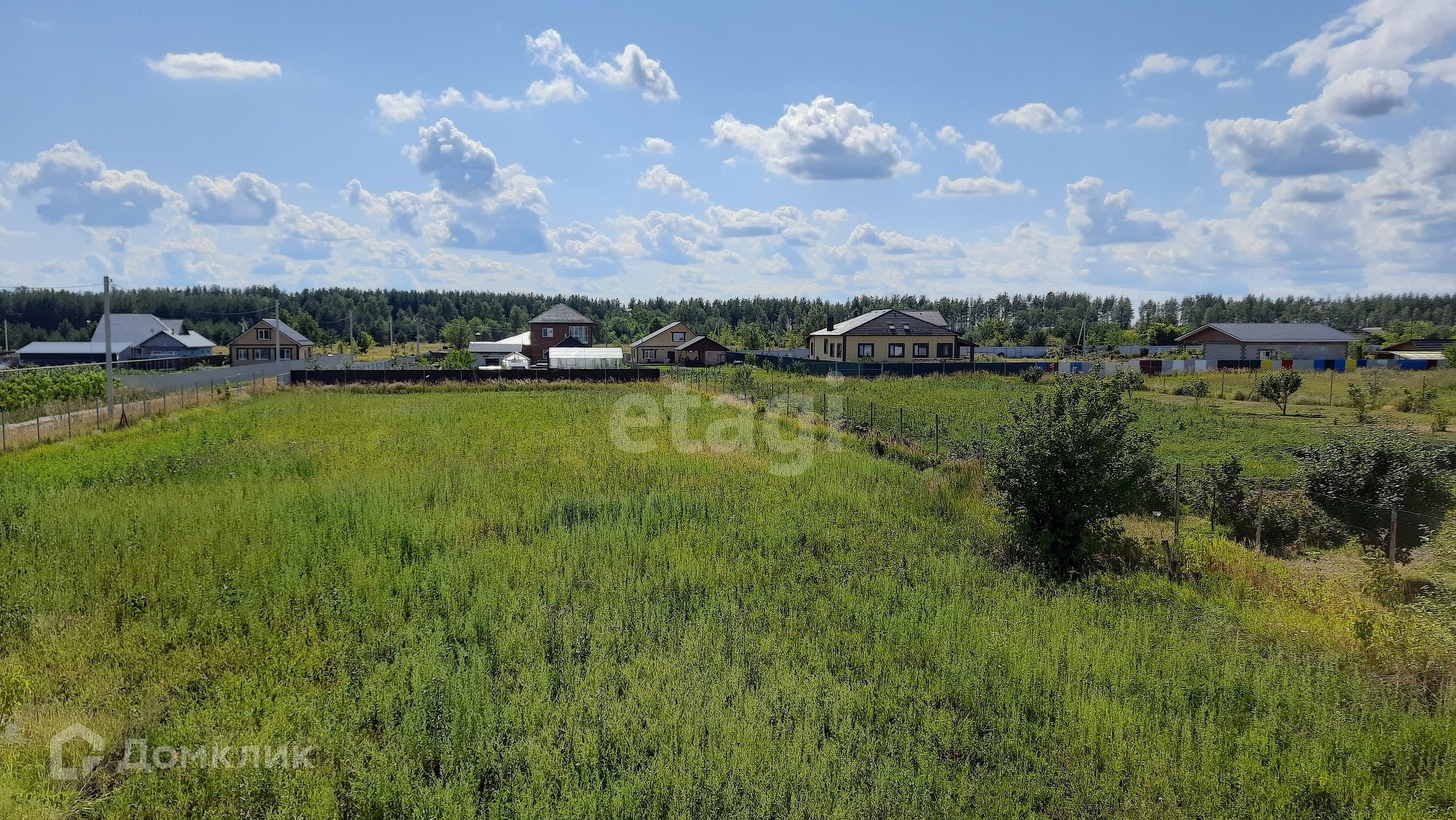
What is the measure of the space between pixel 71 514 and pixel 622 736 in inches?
499

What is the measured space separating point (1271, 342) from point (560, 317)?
77.3m

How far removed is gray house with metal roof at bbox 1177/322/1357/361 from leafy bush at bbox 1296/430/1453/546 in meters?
73.6

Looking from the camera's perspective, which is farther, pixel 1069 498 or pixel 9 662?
pixel 1069 498

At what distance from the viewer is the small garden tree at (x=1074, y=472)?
38.8 ft

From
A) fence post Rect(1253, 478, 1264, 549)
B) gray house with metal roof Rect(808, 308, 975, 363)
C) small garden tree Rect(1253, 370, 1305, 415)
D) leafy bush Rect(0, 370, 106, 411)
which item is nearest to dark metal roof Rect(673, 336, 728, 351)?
gray house with metal roof Rect(808, 308, 975, 363)

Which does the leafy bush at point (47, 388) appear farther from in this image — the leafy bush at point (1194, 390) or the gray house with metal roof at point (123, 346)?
the leafy bush at point (1194, 390)

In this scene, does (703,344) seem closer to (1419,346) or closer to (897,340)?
(897,340)

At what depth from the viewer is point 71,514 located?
13039mm

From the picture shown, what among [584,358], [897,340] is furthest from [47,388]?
[897,340]

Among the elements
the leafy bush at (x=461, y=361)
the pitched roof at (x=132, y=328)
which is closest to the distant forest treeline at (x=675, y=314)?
the pitched roof at (x=132, y=328)

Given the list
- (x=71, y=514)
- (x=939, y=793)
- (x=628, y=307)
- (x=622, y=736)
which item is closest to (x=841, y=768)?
(x=939, y=793)

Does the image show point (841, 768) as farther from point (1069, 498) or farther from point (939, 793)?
point (1069, 498)

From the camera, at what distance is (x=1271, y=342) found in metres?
74.9

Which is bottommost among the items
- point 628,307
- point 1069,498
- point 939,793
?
point 939,793
